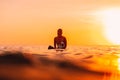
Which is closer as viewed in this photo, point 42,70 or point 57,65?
point 42,70

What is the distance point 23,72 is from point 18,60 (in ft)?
1.13

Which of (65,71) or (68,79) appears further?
(65,71)

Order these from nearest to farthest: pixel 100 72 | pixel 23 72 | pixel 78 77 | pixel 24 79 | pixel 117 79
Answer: pixel 24 79 → pixel 23 72 → pixel 78 77 → pixel 117 79 → pixel 100 72

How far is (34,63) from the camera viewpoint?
4.09m

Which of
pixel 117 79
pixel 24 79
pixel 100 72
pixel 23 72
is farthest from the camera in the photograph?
pixel 100 72

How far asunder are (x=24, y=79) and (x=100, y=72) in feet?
5.53

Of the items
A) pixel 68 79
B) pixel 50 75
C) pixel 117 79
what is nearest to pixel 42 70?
pixel 50 75

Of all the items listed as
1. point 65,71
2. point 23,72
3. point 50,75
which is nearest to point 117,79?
point 65,71

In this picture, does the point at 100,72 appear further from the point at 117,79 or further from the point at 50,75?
the point at 50,75

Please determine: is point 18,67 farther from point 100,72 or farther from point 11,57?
point 100,72

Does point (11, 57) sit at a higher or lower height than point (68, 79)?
higher

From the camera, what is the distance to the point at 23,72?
11.3 ft

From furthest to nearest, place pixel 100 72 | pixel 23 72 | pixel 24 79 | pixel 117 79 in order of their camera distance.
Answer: pixel 100 72, pixel 117 79, pixel 23 72, pixel 24 79

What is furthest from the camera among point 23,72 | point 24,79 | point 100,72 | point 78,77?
point 100,72
